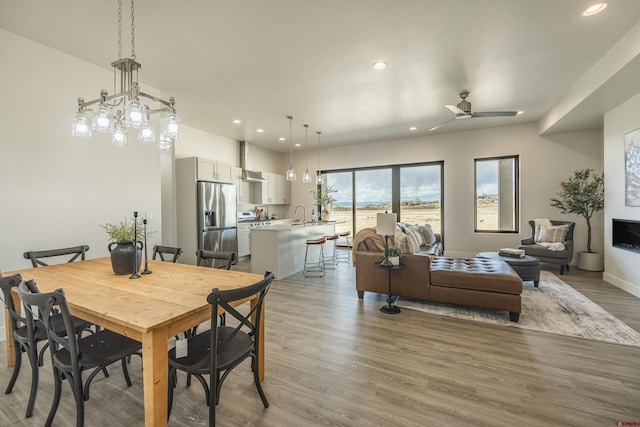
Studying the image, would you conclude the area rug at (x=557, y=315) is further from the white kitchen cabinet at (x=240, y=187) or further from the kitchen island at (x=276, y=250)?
the white kitchen cabinet at (x=240, y=187)

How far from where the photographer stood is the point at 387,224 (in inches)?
133

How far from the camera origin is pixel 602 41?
288 centimetres

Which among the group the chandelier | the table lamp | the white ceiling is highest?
the white ceiling

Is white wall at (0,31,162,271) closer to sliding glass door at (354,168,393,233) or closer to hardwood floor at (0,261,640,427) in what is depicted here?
hardwood floor at (0,261,640,427)

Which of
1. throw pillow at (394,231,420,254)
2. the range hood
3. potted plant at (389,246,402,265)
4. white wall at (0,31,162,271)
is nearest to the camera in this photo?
→ white wall at (0,31,162,271)

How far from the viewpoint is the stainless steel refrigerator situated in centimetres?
554

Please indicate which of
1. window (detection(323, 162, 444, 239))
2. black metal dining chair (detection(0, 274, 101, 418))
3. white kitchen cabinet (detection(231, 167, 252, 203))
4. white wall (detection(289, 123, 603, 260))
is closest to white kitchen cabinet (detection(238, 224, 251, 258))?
white kitchen cabinet (detection(231, 167, 252, 203))

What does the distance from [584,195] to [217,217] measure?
23.7 feet

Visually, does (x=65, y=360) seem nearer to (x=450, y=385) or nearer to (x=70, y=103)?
(x=450, y=385)

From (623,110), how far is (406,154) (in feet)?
12.4

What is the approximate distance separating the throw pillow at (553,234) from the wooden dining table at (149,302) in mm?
5732

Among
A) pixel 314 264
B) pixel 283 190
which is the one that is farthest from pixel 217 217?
pixel 283 190

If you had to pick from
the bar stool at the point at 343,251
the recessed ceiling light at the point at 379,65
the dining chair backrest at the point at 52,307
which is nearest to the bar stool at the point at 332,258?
the bar stool at the point at 343,251

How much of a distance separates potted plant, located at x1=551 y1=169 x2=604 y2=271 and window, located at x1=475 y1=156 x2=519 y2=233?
0.86m
